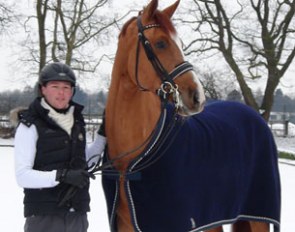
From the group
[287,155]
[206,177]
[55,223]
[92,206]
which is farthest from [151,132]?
[287,155]

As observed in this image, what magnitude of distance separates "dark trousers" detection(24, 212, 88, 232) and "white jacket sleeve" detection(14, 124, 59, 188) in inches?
8.6

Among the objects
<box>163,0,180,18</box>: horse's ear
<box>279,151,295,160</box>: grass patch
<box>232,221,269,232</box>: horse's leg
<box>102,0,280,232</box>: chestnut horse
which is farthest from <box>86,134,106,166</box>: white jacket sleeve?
<box>279,151,295,160</box>: grass patch

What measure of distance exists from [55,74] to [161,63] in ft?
1.87

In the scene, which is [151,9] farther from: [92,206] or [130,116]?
[92,206]

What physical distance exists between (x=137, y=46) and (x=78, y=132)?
0.57m

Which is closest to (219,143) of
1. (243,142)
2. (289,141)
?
(243,142)

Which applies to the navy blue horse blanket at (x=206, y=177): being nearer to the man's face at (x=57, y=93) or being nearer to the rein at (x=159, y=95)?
the rein at (x=159, y=95)

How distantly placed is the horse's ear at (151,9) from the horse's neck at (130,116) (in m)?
0.36

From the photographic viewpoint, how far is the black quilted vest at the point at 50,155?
2.40m

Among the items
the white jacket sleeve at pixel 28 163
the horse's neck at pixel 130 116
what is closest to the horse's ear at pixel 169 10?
the horse's neck at pixel 130 116

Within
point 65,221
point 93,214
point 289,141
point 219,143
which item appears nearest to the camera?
point 65,221

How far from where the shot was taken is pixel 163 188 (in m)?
2.52

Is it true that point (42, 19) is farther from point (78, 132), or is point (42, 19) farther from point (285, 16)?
point (78, 132)

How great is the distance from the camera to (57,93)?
2.48m
